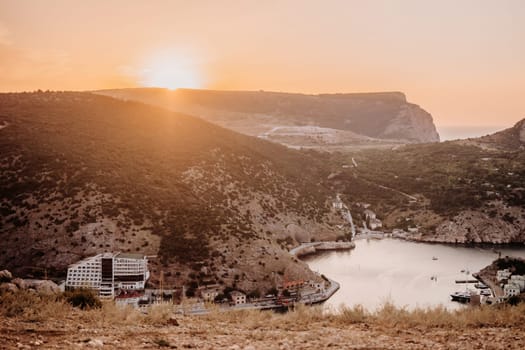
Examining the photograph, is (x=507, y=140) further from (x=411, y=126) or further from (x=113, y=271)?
(x=113, y=271)

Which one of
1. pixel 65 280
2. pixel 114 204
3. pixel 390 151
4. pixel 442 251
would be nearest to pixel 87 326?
pixel 65 280

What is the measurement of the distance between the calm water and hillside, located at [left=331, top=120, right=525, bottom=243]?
420cm

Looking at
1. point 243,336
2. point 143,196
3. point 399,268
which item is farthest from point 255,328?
point 399,268

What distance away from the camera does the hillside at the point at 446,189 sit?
62.9 m

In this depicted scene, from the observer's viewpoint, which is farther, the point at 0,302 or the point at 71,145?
the point at 71,145

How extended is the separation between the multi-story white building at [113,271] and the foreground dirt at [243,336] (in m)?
25.0

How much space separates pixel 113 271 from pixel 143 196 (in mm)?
10713

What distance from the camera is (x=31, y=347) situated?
6234mm

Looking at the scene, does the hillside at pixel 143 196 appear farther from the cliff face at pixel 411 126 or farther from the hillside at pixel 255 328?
the cliff face at pixel 411 126

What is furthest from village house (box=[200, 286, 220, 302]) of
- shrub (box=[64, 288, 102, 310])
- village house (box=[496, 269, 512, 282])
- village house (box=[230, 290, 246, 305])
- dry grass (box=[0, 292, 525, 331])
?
village house (box=[496, 269, 512, 282])

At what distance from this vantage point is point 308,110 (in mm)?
177000

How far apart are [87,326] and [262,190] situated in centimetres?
4797

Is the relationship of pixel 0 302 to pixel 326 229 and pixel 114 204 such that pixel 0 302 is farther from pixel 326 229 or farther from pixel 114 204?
A: pixel 326 229

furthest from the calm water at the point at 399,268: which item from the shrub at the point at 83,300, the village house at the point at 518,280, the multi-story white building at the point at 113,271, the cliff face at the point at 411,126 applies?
the cliff face at the point at 411,126
